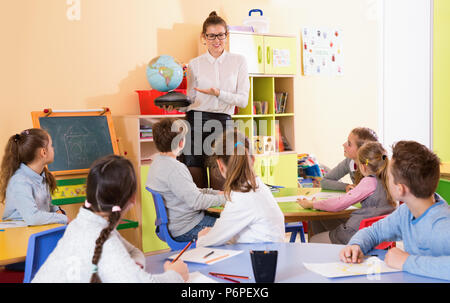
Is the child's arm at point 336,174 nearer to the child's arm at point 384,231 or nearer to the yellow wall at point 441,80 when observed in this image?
the child's arm at point 384,231

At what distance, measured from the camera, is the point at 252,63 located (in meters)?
4.89

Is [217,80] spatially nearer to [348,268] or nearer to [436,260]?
[348,268]

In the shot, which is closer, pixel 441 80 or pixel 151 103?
pixel 151 103

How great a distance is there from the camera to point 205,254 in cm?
168

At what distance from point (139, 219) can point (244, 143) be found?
7.52 ft

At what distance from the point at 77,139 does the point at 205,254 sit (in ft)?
8.74

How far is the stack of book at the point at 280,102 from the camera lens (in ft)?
17.1

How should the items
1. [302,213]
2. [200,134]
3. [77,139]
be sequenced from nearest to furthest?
[302,213] → [200,134] → [77,139]

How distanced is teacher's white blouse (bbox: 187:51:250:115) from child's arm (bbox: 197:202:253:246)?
1.96 m

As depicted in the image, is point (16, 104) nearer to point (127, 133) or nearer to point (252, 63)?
point (127, 133)

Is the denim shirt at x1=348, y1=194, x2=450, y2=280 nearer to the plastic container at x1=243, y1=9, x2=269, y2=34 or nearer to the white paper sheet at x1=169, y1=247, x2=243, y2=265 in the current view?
the white paper sheet at x1=169, y1=247, x2=243, y2=265

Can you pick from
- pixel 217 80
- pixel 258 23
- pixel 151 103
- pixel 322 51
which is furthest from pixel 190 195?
pixel 322 51

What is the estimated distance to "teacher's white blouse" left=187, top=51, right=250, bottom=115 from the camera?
3904mm
